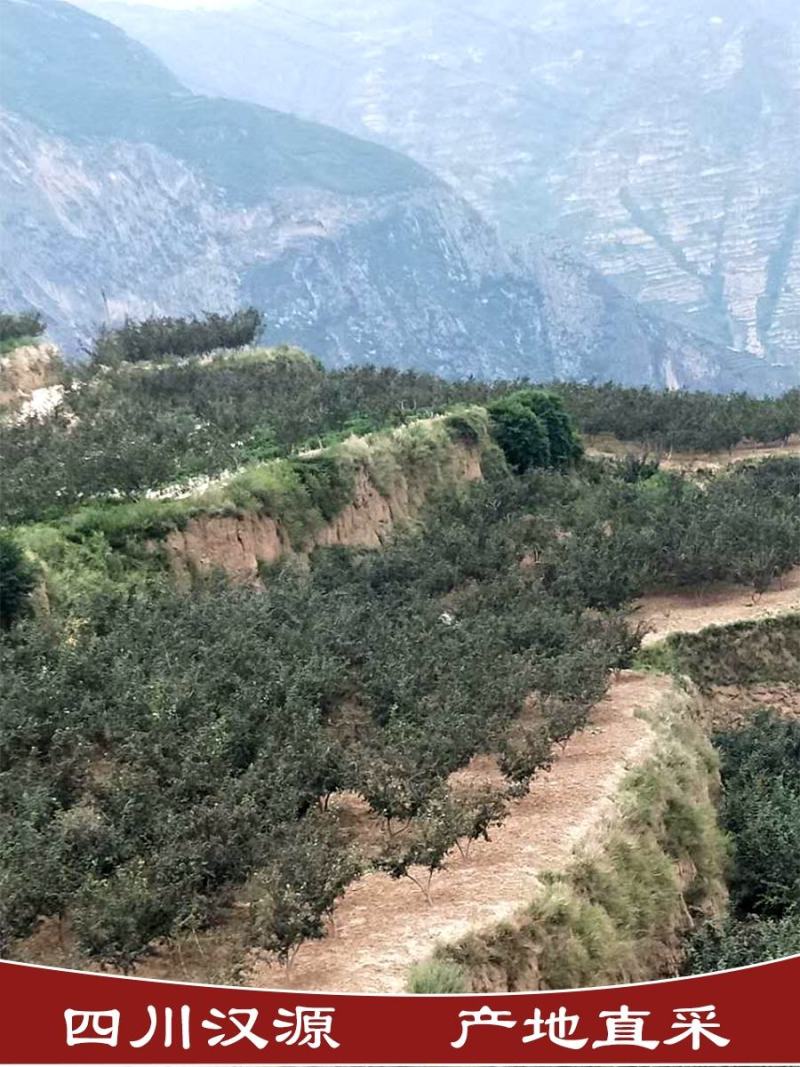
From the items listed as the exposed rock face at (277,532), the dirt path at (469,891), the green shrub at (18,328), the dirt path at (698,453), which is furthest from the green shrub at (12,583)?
the dirt path at (698,453)

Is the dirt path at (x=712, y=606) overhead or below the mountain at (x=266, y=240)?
overhead

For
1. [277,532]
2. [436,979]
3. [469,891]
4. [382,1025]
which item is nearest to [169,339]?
[277,532]

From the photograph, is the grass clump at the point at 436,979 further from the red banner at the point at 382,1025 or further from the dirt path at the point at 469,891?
the red banner at the point at 382,1025

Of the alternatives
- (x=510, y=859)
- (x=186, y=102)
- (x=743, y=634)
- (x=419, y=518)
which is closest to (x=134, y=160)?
(x=186, y=102)

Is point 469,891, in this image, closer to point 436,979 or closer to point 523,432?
point 436,979

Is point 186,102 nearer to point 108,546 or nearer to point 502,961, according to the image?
point 108,546

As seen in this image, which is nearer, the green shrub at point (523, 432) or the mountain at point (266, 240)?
the green shrub at point (523, 432)
